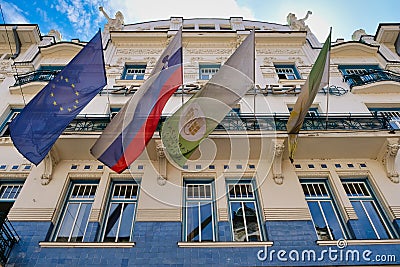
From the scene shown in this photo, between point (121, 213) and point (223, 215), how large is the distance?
10.3 ft

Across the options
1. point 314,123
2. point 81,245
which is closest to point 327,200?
point 314,123

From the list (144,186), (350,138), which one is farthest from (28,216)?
(350,138)

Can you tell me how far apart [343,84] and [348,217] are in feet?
26.7

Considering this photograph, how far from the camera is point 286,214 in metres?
9.05

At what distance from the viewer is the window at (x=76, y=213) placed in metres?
8.83

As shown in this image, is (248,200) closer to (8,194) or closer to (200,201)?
(200,201)

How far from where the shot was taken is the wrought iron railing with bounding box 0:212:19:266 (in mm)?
7741

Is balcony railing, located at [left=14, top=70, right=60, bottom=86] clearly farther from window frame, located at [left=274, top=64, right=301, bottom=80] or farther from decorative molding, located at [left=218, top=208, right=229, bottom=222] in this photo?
window frame, located at [left=274, top=64, right=301, bottom=80]

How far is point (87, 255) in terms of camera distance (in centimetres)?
798

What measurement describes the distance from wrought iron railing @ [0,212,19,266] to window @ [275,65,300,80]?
1350 centimetres

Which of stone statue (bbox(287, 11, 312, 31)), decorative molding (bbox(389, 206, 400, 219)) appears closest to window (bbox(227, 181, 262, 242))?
decorative molding (bbox(389, 206, 400, 219))

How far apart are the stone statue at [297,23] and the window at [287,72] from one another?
515 centimetres

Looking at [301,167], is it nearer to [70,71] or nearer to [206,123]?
[206,123]

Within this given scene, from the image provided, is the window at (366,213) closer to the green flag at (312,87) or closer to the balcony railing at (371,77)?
the green flag at (312,87)
